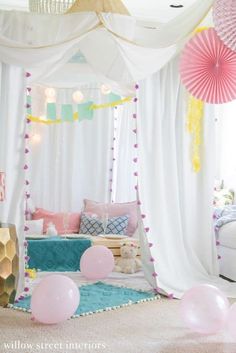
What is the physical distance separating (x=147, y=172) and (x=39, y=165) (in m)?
2.52

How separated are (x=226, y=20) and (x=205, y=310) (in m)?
1.85

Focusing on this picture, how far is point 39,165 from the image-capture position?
635cm

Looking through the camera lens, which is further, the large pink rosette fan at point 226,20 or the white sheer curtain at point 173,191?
the white sheer curtain at point 173,191

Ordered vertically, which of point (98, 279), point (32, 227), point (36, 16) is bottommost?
point (98, 279)

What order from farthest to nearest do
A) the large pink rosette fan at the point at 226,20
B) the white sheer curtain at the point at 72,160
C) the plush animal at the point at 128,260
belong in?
the white sheer curtain at the point at 72,160 → the plush animal at the point at 128,260 → the large pink rosette fan at the point at 226,20

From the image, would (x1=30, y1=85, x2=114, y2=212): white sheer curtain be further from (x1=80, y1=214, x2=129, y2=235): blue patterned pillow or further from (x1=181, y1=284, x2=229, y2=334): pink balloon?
(x1=181, y1=284, x2=229, y2=334): pink balloon

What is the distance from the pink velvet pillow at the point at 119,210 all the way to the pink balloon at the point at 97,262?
4.61ft

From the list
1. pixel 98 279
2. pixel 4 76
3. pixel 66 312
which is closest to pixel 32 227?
pixel 98 279

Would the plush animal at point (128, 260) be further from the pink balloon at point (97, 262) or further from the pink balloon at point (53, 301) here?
the pink balloon at point (53, 301)

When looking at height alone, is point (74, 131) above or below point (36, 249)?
above

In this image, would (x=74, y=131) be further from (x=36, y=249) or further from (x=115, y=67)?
(x=115, y=67)

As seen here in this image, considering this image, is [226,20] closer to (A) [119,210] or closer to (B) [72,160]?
(A) [119,210]

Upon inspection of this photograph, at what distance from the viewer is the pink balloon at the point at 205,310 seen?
2941 mm

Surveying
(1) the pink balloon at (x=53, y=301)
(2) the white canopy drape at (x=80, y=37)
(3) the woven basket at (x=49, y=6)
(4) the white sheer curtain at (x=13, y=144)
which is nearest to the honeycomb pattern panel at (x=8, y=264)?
(4) the white sheer curtain at (x=13, y=144)
